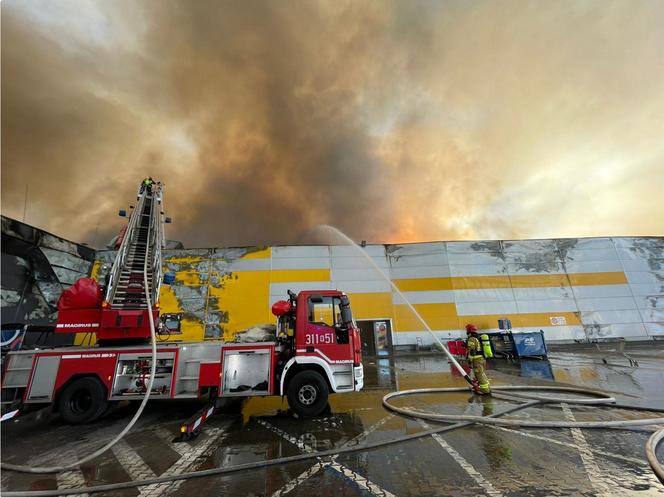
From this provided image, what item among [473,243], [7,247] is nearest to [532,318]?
[473,243]

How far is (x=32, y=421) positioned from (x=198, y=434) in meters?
5.04

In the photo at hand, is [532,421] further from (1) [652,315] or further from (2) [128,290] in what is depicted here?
(1) [652,315]

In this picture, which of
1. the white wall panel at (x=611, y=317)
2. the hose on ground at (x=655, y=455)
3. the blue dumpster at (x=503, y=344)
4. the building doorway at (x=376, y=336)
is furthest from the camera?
the white wall panel at (x=611, y=317)

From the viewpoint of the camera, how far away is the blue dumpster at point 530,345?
16.1 meters

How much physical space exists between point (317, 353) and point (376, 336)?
15368 mm

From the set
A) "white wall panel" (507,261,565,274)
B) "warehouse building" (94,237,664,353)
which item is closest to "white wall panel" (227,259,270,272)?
"warehouse building" (94,237,664,353)

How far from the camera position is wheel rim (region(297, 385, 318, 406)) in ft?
21.7

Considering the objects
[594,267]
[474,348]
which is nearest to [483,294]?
[594,267]

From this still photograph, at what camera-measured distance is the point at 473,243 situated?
2264 cm

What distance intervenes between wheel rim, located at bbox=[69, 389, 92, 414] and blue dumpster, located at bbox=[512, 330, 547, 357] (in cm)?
1905

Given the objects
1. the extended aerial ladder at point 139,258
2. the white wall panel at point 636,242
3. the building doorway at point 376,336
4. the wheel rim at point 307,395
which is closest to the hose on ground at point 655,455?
the wheel rim at point 307,395

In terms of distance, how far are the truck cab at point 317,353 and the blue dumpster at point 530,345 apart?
13880mm

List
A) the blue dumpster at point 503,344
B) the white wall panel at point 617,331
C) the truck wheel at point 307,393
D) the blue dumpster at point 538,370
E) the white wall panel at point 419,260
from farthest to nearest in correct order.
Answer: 1. the white wall panel at point 419,260
2. the white wall panel at point 617,331
3. the blue dumpster at point 503,344
4. the blue dumpster at point 538,370
5. the truck wheel at point 307,393

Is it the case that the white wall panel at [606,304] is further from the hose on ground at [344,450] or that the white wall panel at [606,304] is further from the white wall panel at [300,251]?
the white wall panel at [300,251]
